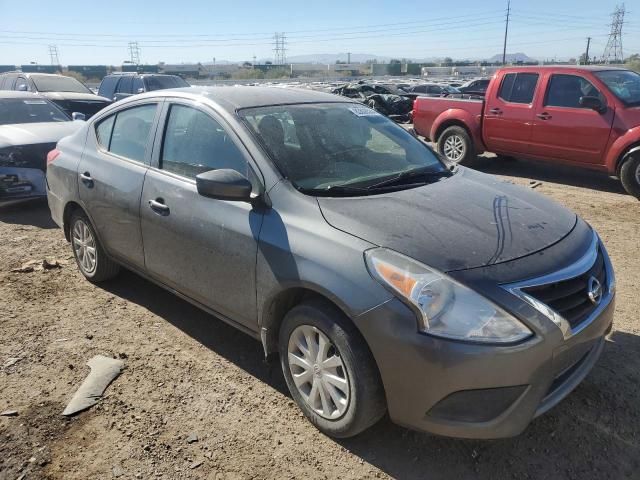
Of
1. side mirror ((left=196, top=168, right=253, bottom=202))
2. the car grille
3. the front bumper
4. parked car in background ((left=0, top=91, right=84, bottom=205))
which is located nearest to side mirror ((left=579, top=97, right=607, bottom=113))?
the car grille

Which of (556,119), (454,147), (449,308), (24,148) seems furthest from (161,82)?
(449,308)

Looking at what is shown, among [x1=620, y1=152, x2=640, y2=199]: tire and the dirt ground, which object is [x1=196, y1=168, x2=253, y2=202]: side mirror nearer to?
the dirt ground

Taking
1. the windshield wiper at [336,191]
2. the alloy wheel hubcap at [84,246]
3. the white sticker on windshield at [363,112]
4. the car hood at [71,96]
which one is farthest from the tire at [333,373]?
the car hood at [71,96]

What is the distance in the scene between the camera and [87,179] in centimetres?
408

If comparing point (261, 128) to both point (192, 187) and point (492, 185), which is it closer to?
point (192, 187)

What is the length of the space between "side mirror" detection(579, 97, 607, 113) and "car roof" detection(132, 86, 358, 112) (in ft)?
17.3

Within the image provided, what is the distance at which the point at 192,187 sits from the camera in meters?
3.19

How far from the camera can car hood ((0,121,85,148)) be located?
6.91 metres

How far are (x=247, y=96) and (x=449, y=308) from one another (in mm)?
2064

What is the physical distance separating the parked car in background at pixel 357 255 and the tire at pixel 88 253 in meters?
0.41

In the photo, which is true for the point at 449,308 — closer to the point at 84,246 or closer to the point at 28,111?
the point at 84,246

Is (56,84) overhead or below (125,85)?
overhead

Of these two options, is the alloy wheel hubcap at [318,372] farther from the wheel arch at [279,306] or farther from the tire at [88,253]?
the tire at [88,253]

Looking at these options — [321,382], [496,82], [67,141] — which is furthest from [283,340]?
[496,82]
